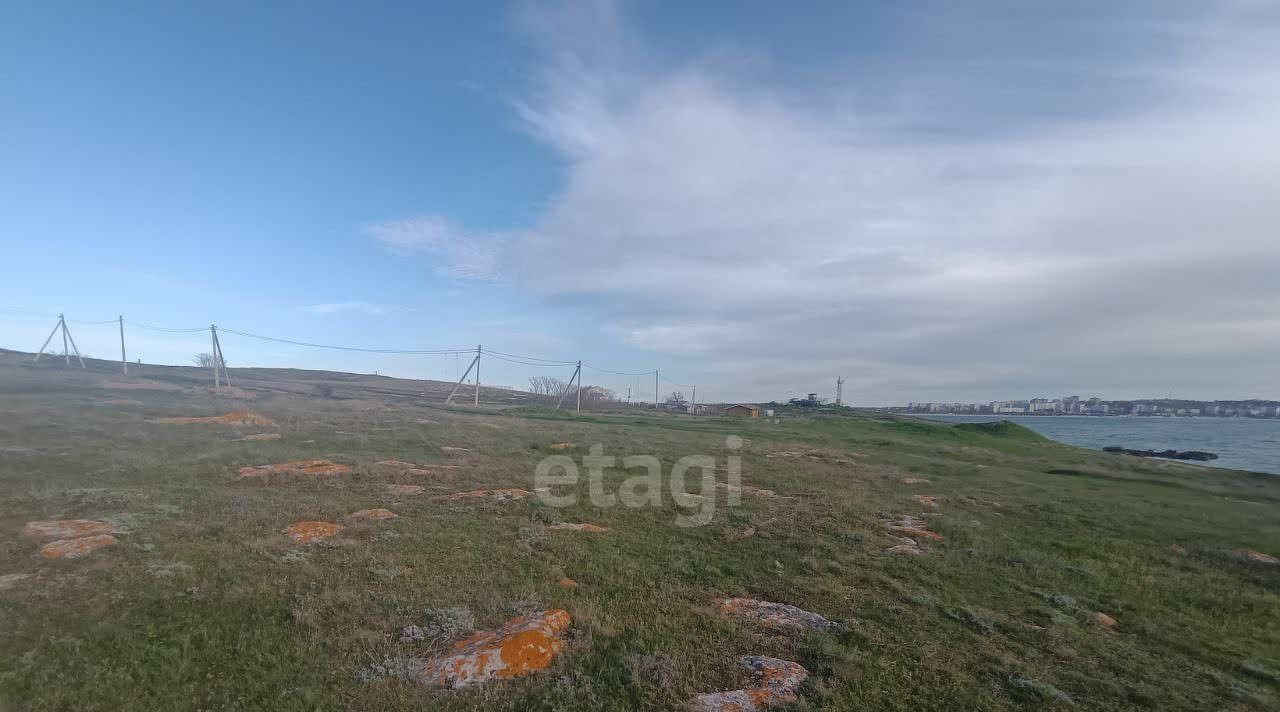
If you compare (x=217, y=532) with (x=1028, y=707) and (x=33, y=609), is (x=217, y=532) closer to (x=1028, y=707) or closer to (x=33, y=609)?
(x=33, y=609)

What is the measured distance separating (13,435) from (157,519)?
49.5 ft

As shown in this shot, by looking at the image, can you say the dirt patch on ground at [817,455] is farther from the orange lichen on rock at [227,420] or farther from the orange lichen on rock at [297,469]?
the orange lichen on rock at [227,420]

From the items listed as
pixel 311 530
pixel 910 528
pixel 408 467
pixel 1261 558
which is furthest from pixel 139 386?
pixel 1261 558

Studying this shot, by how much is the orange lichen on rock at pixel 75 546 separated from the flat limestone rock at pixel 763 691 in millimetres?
9952

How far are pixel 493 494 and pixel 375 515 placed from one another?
3.68 metres

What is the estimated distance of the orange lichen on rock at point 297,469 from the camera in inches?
647

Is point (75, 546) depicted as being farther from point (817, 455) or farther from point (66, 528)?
point (817, 455)

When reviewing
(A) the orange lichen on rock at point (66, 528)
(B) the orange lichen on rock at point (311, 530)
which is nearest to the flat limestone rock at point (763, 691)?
(B) the orange lichen on rock at point (311, 530)

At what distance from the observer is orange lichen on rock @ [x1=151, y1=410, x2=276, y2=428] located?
26678 mm

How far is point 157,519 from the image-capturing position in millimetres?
11422

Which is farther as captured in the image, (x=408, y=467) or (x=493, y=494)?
(x=408, y=467)

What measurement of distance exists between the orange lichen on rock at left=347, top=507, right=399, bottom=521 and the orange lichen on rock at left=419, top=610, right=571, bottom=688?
6754 mm

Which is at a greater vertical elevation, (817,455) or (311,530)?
(311,530)

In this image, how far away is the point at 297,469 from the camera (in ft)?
56.8
